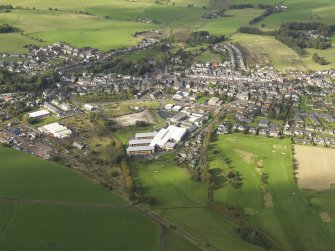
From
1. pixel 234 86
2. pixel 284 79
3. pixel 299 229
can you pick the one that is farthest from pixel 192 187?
pixel 284 79

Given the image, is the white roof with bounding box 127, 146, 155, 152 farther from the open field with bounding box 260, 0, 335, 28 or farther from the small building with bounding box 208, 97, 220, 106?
the open field with bounding box 260, 0, 335, 28

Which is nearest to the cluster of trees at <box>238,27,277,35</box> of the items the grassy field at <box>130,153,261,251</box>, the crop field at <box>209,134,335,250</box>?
the crop field at <box>209,134,335,250</box>

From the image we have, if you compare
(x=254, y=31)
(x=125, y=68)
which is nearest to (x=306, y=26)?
(x=254, y=31)

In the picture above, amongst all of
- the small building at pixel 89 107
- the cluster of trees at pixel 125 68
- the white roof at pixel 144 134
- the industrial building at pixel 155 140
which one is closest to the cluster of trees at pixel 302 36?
the cluster of trees at pixel 125 68

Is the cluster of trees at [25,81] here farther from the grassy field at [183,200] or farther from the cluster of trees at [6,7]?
the cluster of trees at [6,7]

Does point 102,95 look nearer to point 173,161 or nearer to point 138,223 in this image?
point 173,161
